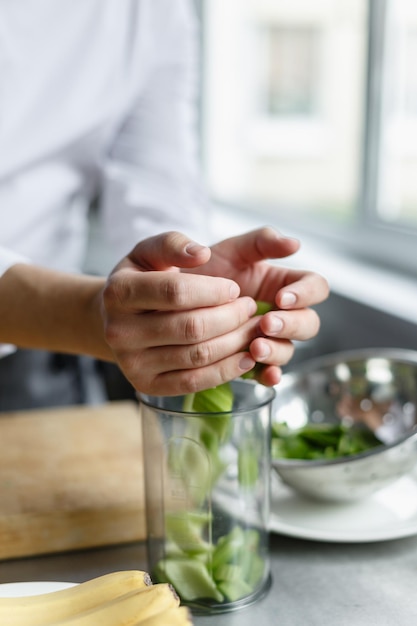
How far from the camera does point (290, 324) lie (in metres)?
0.73

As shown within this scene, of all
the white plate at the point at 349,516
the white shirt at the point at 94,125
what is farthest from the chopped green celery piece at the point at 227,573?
the white shirt at the point at 94,125

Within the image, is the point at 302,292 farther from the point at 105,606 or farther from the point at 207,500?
the point at 105,606

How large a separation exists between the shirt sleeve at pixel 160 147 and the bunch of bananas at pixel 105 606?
662 millimetres

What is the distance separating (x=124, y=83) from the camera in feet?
4.14

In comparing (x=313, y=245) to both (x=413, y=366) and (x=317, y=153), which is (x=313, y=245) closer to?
(x=317, y=153)

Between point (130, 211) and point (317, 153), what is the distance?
1924 millimetres

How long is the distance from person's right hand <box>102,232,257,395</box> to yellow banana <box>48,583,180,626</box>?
0.62ft

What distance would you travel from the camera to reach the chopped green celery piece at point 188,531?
28.5 inches

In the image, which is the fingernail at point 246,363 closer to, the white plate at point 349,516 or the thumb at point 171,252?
Result: the thumb at point 171,252

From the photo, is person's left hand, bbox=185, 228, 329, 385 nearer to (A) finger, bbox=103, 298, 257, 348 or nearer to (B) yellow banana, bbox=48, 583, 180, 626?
(A) finger, bbox=103, 298, 257, 348

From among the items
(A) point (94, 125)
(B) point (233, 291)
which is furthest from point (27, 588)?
(A) point (94, 125)

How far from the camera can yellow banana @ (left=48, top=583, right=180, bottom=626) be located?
535 mm

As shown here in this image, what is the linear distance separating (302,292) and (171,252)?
0.13 metres

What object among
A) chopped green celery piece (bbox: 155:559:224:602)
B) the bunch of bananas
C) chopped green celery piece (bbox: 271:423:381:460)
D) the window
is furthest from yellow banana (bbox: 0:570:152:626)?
the window
